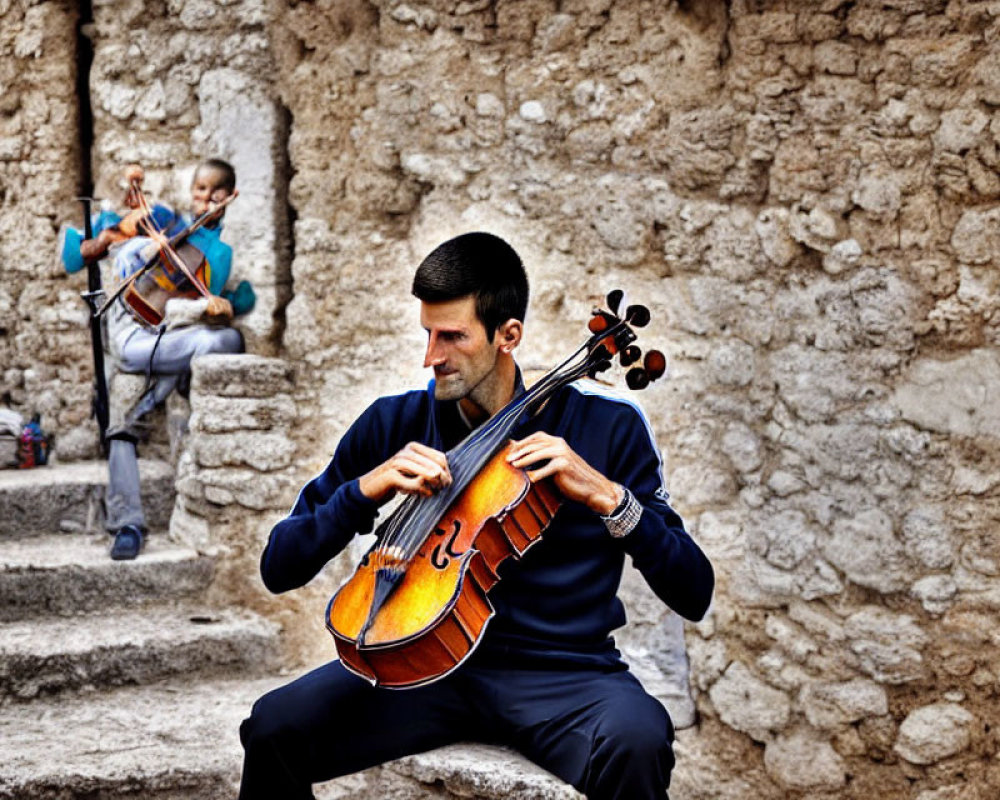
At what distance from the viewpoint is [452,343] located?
2.45 metres

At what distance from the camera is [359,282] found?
4.59 m

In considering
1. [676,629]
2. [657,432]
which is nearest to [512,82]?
[657,432]

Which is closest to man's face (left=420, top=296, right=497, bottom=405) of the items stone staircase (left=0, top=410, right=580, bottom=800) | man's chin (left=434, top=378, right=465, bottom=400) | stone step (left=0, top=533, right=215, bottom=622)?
man's chin (left=434, top=378, right=465, bottom=400)

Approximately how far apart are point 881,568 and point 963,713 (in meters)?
0.45

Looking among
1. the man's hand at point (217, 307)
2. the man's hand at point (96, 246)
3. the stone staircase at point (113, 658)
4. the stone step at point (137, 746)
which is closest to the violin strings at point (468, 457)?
the stone step at point (137, 746)

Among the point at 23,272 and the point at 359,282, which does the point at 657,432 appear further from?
the point at 23,272

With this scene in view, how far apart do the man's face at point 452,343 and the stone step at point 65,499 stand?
9.45 ft

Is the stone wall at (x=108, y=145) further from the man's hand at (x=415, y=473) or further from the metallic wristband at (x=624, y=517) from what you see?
the metallic wristband at (x=624, y=517)

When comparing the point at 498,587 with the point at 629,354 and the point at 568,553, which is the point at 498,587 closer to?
the point at 568,553

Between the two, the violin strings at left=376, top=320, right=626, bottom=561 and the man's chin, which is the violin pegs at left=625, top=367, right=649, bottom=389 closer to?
the violin strings at left=376, top=320, right=626, bottom=561

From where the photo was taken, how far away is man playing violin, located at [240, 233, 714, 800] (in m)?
2.39

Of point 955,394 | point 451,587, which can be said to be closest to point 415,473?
point 451,587

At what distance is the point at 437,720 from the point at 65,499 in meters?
2.93

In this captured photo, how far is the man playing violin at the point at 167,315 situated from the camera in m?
4.80
